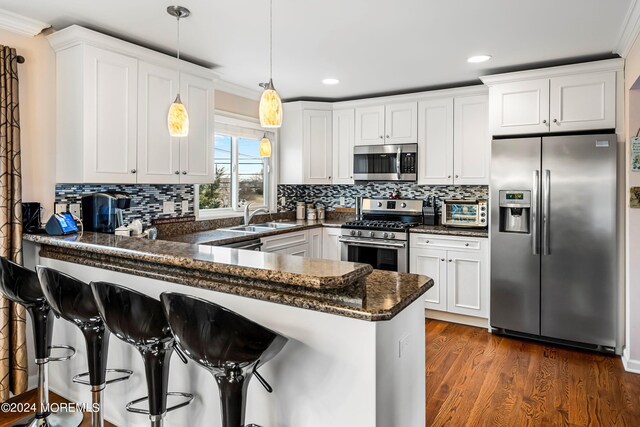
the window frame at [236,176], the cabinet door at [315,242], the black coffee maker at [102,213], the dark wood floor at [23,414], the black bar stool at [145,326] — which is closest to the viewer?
the black bar stool at [145,326]

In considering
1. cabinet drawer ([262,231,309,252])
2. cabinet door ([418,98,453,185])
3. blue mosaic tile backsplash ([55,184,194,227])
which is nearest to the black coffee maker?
blue mosaic tile backsplash ([55,184,194,227])

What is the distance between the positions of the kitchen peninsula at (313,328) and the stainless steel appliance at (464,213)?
2.49 metres

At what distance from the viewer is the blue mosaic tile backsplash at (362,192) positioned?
4.39 m

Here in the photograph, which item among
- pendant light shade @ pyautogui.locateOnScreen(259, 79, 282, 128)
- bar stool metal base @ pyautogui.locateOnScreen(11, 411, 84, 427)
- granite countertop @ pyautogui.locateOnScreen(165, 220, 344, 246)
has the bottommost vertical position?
bar stool metal base @ pyautogui.locateOnScreen(11, 411, 84, 427)

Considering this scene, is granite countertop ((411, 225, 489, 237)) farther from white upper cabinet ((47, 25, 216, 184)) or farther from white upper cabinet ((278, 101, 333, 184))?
white upper cabinet ((47, 25, 216, 184))

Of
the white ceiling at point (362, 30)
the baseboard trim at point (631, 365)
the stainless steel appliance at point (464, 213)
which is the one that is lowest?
the baseboard trim at point (631, 365)

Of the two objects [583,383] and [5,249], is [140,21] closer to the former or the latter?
[5,249]

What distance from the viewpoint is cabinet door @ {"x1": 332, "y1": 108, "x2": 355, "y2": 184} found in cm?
476

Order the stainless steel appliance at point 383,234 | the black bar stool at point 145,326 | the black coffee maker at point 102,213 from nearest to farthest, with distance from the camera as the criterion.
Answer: the black bar stool at point 145,326 → the black coffee maker at point 102,213 → the stainless steel appliance at point 383,234

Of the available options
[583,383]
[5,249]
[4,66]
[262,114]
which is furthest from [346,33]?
[583,383]

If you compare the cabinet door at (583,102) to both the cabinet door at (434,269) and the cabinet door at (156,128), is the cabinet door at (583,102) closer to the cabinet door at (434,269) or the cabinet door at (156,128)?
the cabinet door at (434,269)

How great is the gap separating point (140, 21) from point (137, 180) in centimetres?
106

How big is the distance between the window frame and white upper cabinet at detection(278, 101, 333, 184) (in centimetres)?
11

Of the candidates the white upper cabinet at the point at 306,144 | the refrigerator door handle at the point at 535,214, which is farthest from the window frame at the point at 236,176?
the refrigerator door handle at the point at 535,214
